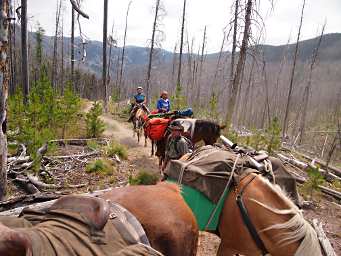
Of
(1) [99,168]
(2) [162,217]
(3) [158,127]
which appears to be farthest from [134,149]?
(2) [162,217]

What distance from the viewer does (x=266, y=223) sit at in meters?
3.02

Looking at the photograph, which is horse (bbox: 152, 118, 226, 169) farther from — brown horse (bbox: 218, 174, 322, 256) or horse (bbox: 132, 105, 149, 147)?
horse (bbox: 132, 105, 149, 147)

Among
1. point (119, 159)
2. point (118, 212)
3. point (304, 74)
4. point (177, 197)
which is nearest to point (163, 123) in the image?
point (119, 159)

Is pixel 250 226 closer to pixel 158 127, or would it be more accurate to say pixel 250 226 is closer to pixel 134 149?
pixel 158 127

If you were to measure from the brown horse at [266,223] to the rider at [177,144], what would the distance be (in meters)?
3.26

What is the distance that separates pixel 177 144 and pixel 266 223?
12.0ft

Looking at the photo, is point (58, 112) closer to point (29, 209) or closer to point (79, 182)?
point (79, 182)

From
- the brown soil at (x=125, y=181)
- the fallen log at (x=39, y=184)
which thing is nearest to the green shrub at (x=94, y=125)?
the brown soil at (x=125, y=181)

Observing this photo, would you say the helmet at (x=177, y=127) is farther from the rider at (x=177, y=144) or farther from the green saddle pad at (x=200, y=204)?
the green saddle pad at (x=200, y=204)

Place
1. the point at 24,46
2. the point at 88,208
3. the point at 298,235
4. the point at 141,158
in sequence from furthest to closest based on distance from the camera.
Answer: the point at 24,46, the point at 141,158, the point at 298,235, the point at 88,208

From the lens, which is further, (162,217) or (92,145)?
(92,145)

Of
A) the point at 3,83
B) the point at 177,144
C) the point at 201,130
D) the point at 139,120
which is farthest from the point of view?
the point at 139,120

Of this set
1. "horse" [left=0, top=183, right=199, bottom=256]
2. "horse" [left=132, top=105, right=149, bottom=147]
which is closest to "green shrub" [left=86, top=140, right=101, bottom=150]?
"horse" [left=132, top=105, right=149, bottom=147]

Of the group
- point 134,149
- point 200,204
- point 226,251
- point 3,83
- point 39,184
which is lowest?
point 134,149
